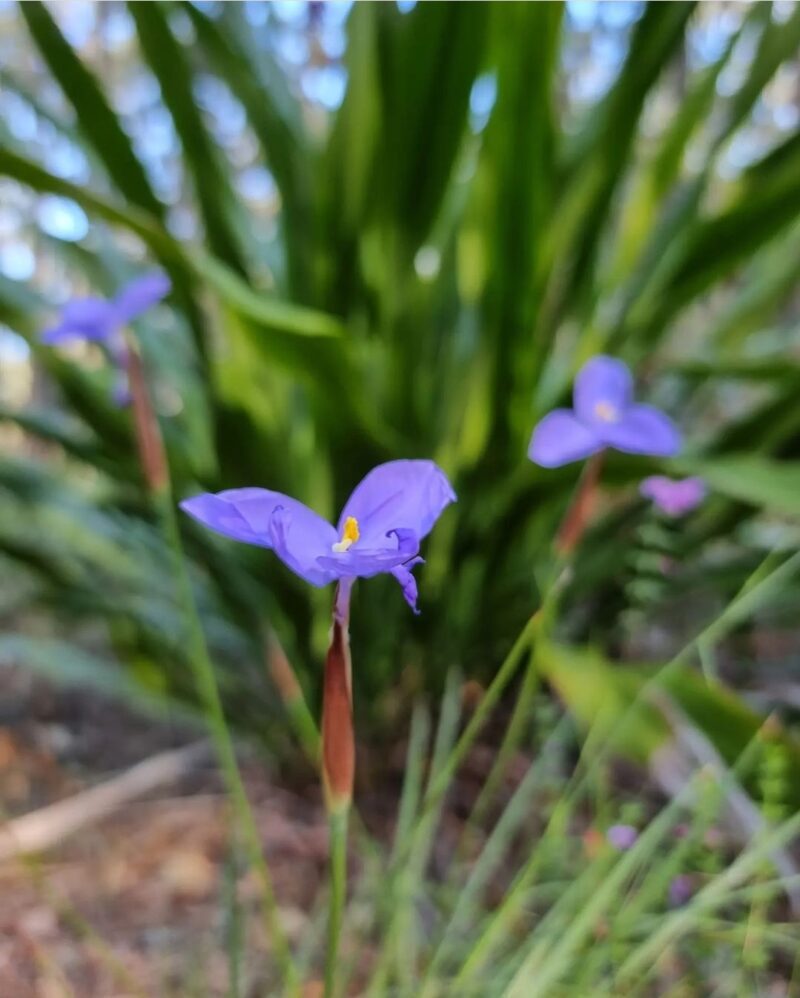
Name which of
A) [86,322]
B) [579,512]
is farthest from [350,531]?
[86,322]

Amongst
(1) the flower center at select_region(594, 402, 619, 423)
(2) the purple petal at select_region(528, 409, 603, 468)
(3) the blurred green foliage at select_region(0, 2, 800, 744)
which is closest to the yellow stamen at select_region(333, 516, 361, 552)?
(2) the purple petal at select_region(528, 409, 603, 468)

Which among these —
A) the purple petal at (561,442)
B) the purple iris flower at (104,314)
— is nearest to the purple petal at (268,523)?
the purple petal at (561,442)

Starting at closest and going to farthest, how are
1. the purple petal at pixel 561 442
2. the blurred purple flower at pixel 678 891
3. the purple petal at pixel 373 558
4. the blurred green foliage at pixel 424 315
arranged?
the purple petal at pixel 373 558
the purple petal at pixel 561 442
the blurred purple flower at pixel 678 891
the blurred green foliage at pixel 424 315

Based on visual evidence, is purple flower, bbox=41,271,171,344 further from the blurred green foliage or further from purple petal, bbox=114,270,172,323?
the blurred green foliage

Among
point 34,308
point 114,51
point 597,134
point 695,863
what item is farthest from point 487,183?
point 114,51

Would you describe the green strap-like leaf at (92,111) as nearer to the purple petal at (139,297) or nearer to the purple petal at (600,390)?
the purple petal at (139,297)

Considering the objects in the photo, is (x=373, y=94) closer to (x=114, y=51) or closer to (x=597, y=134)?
(x=597, y=134)

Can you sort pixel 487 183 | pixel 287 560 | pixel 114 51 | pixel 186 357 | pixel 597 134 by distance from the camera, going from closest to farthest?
1. pixel 287 560
2. pixel 487 183
3. pixel 597 134
4. pixel 186 357
5. pixel 114 51
